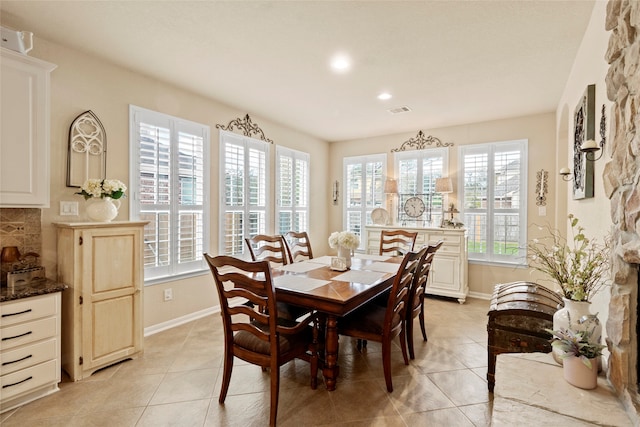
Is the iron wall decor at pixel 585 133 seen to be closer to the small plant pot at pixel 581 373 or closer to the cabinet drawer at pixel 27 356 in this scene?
the small plant pot at pixel 581 373

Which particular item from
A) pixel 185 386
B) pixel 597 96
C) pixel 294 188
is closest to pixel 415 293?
pixel 597 96

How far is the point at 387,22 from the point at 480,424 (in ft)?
8.86

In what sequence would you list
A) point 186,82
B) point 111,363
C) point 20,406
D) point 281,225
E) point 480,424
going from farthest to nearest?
1. point 281,225
2. point 186,82
3. point 111,363
4. point 20,406
5. point 480,424

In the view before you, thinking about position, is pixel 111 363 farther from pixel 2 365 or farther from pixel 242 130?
pixel 242 130

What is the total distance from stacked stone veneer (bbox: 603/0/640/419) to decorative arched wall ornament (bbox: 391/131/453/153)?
349 centimetres

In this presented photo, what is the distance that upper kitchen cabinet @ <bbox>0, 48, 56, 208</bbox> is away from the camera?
2059 millimetres

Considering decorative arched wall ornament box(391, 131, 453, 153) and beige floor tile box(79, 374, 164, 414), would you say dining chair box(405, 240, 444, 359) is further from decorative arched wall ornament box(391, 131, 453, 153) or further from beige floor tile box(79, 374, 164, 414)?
decorative arched wall ornament box(391, 131, 453, 153)

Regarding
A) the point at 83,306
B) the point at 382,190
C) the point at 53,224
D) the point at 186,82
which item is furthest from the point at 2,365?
the point at 382,190

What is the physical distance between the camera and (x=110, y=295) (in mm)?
2492

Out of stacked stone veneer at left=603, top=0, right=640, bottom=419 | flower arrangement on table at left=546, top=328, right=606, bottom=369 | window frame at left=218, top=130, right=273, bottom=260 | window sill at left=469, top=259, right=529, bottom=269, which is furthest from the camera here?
window sill at left=469, top=259, right=529, bottom=269

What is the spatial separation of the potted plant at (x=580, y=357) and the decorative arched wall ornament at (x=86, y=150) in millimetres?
3508

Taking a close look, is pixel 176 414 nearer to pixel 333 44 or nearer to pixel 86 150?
pixel 86 150

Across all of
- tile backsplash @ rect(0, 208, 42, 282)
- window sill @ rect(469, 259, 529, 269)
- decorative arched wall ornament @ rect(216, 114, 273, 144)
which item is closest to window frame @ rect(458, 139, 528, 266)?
window sill @ rect(469, 259, 529, 269)

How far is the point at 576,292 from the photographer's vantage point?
1.52m
